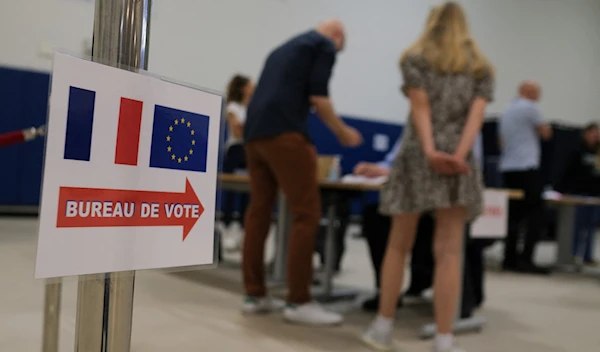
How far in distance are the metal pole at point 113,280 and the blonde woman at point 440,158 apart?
115 centimetres

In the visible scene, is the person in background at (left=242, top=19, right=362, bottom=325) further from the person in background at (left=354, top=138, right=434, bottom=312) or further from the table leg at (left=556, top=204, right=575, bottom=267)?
the table leg at (left=556, top=204, right=575, bottom=267)

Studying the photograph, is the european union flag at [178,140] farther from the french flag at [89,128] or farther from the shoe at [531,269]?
the shoe at [531,269]

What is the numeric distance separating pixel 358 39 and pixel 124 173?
6.75 metres

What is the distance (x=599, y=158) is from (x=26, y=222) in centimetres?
498

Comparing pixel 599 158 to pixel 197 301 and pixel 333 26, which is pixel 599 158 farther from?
pixel 197 301

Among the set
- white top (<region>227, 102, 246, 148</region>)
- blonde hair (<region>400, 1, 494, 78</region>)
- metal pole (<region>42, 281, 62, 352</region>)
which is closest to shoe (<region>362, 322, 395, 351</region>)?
blonde hair (<region>400, 1, 494, 78</region>)

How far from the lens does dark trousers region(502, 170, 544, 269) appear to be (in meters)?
3.61

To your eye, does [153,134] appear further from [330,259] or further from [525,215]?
[525,215]

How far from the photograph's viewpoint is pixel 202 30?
5.86 meters

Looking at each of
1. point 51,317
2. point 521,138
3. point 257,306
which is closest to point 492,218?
point 257,306

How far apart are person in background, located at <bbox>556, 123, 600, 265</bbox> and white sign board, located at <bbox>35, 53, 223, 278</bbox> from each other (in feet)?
14.1

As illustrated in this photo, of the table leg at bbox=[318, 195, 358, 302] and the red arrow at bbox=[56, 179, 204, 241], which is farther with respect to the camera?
the table leg at bbox=[318, 195, 358, 302]

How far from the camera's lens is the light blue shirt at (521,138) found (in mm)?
3611

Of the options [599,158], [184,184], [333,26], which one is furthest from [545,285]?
[184,184]
